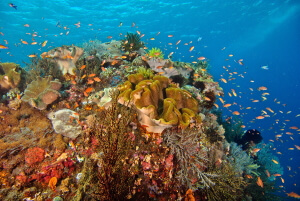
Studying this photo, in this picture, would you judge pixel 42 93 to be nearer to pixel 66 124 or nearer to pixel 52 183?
pixel 66 124

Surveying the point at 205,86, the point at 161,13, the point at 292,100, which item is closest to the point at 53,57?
the point at 205,86

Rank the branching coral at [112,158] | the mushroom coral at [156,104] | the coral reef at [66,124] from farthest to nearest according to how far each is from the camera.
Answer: the coral reef at [66,124]
the mushroom coral at [156,104]
the branching coral at [112,158]

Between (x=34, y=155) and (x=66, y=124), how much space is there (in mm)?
1082

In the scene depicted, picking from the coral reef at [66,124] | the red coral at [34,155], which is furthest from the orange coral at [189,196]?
A: the red coral at [34,155]

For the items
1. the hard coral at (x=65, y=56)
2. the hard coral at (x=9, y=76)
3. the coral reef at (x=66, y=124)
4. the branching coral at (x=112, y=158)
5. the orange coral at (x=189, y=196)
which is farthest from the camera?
the hard coral at (x=65, y=56)

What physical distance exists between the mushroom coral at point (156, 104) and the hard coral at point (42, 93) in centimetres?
297

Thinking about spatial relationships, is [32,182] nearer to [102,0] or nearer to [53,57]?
[53,57]

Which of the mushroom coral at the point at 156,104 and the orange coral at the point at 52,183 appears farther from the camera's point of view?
the mushroom coral at the point at 156,104

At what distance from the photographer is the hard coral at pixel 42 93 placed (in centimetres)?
545

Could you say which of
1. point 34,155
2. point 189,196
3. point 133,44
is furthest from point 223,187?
point 133,44

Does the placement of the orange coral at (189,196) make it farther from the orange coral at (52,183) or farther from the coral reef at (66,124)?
the coral reef at (66,124)

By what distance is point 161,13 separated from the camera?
44.9m

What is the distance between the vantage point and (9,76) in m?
6.49

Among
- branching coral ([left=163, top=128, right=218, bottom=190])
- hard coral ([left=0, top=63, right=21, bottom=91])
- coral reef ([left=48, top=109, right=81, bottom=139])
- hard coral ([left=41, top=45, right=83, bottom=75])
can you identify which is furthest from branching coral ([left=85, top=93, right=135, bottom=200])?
hard coral ([left=0, top=63, right=21, bottom=91])
